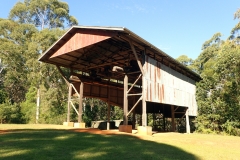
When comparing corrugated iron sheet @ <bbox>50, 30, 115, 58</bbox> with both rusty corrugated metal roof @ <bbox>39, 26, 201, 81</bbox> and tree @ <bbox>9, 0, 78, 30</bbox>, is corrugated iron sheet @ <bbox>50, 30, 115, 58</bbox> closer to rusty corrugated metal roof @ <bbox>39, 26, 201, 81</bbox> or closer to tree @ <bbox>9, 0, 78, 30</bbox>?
rusty corrugated metal roof @ <bbox>39, 26, 201, 81</bbox>

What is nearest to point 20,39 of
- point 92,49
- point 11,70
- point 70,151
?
point 11,70

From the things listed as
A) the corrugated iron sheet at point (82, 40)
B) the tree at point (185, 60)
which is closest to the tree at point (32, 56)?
the corrugated iron sheet at point (82, 40)

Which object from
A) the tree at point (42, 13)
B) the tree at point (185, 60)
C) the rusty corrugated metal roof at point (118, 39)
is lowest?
the rusty corrugated metal roof at point (118, 39)

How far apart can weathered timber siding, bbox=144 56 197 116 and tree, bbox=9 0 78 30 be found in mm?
26634

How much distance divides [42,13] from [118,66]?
84.1 feet

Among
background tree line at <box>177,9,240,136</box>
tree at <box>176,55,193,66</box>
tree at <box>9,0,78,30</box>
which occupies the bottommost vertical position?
background tree line at <box>177,9,240,136</box>

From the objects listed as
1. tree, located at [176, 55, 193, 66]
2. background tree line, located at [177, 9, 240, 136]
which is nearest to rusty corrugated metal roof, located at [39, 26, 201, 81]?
background tree line, located at [177, 9, 240, 136]

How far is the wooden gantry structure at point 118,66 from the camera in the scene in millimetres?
16391

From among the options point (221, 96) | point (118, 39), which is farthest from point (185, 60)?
point (118, 39)

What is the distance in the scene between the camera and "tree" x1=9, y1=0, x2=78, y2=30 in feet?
124

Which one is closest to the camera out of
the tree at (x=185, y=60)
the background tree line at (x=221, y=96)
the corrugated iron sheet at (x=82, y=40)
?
the corrugated iron sheet at (x=82, y=40)

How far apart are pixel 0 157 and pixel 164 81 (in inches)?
626

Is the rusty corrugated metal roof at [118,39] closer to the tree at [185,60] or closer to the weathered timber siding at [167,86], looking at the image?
the weathered timber siding at [167,86]

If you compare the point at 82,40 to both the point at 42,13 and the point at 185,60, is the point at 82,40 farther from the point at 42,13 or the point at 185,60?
the point at 185,60
